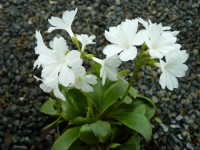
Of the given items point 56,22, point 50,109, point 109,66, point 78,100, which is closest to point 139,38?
point 109,66

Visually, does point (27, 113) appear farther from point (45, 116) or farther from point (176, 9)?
point (176, 9)

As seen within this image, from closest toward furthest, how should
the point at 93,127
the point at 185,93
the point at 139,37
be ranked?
1. the point at 139,37
2. the point at 93,127
3. the point at 185,93

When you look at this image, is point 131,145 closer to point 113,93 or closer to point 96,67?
point 113,93

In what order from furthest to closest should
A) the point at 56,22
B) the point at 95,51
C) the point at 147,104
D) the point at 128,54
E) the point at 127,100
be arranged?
the point at 95,51 → the point at 147,104 → the point at 127,100 → the point at 56,22 → the point at 128,54

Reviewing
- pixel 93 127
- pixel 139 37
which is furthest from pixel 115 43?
pixel 93 127

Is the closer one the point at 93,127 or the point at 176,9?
the point at 93,127

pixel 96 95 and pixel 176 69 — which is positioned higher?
pixel 176 69

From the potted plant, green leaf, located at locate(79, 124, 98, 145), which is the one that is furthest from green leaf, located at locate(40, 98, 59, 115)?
green leaf, located at locate(79, 124, 98, 145)
